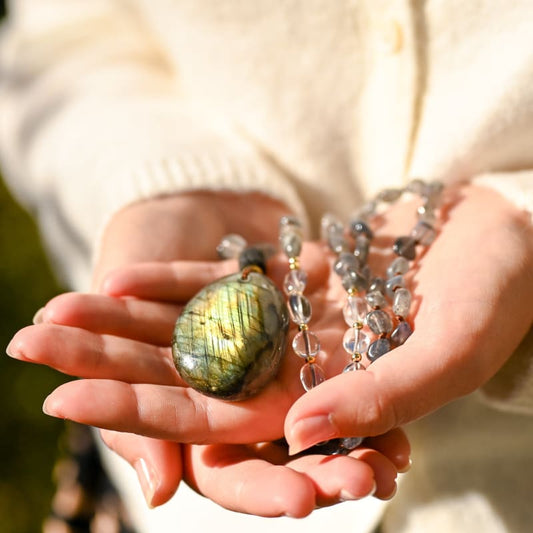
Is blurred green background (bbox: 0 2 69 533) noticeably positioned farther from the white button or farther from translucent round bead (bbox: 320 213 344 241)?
the white button

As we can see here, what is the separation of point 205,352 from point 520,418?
47 centimetres

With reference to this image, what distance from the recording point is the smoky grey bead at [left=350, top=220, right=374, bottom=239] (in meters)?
0.82

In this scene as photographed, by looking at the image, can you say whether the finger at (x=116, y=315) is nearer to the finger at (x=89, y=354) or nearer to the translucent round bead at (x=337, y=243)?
the finger at (x=89, y=354)

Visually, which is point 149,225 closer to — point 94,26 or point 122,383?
point 122,383

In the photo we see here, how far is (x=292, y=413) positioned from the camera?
20.5 inches

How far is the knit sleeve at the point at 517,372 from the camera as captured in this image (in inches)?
27.5

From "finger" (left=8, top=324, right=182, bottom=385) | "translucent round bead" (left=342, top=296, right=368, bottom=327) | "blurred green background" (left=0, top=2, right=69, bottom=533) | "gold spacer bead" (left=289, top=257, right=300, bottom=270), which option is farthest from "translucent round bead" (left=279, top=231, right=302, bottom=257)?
"blurred green background" (left=0, top=2, right=69, bottom=533)

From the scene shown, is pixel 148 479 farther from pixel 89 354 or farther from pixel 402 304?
pixel 402 304

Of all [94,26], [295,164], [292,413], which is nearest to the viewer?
[292,413]

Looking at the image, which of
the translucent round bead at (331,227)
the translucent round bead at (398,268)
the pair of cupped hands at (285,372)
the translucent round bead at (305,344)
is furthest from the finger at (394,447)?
the translucent round bead at (331,227)

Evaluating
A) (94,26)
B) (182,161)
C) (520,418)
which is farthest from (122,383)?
(94,26)

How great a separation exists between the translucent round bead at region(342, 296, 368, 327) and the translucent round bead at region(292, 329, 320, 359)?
0.18ft

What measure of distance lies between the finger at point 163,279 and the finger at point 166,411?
159mm

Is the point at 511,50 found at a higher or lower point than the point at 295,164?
higher
